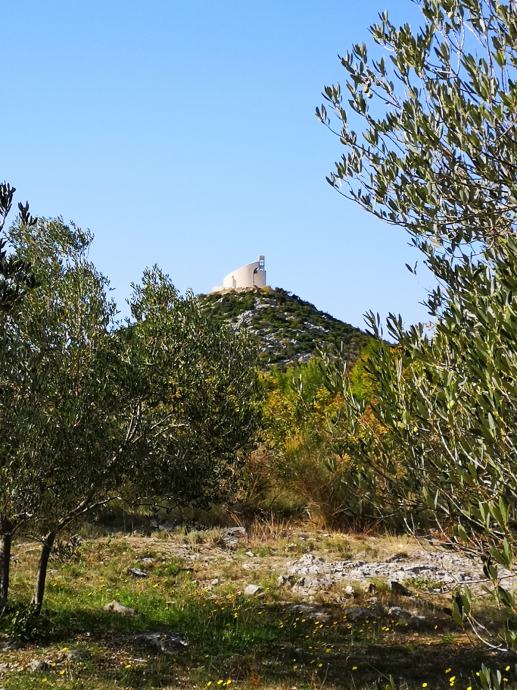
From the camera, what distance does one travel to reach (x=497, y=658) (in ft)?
37.8

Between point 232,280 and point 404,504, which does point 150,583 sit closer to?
point 404,504

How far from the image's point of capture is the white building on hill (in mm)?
82188

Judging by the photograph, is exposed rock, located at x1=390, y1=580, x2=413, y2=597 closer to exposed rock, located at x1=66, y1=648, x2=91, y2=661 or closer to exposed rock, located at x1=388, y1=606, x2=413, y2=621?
exposed rock, located at x1=388, y1=606, x2=413, y2=621

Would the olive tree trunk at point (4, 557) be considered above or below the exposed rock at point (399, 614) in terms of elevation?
above

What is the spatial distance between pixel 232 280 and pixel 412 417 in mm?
78128

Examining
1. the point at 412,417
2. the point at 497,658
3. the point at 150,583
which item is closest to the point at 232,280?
the point at 150,583

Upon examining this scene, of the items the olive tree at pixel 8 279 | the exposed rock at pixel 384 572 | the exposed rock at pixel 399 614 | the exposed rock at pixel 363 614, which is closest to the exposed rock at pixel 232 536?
the exposed rock at pixel 384 572

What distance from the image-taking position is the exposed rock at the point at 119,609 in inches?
544

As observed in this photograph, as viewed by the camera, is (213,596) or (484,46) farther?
(213,596)

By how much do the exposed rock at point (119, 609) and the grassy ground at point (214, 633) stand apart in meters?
0.18

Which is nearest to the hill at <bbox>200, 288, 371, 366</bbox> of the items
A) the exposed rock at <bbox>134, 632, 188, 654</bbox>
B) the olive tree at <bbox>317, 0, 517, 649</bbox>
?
the exposed rock at <bbox>134, 632, 188, 654</bbox>

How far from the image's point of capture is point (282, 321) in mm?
71375

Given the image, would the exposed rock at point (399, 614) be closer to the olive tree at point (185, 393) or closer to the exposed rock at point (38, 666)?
the olive tree at point (185, 393)

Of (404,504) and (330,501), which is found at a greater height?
(404,504)
